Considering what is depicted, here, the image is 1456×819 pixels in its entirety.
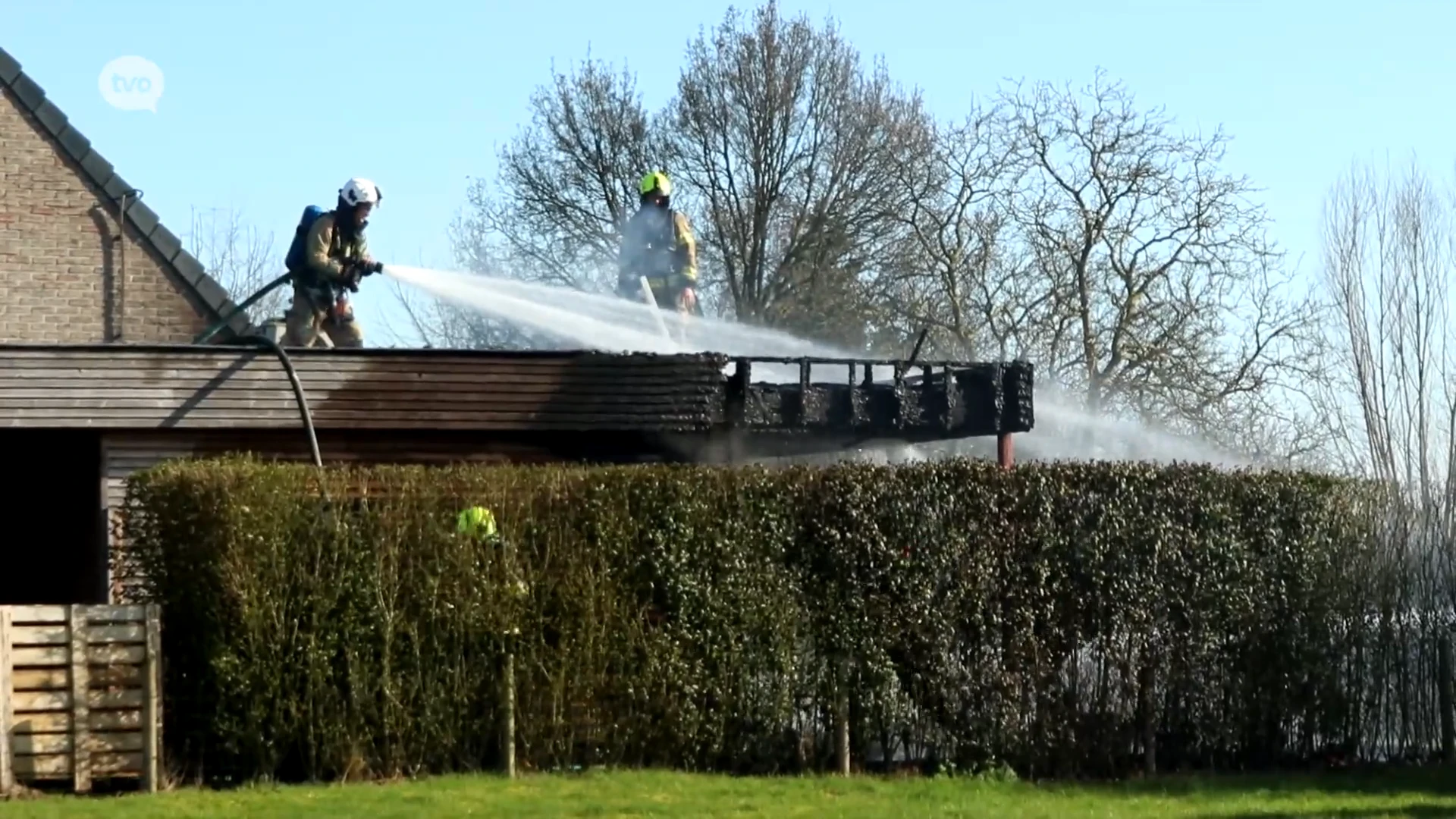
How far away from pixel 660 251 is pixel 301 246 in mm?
3419

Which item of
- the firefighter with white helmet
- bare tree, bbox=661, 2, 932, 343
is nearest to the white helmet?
the firefighter with white helmet

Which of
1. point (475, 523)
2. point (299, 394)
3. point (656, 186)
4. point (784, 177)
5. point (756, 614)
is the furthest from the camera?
point (784, 177)

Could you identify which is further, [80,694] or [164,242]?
[164,242]

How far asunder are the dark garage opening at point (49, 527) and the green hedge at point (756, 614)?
530 cm

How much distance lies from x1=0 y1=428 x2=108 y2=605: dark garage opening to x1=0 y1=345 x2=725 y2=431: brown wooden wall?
105 inches

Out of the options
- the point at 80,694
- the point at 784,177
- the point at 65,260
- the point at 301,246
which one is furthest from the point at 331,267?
the point at 784,177

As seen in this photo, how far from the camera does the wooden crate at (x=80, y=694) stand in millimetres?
12648

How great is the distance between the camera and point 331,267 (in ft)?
54.5

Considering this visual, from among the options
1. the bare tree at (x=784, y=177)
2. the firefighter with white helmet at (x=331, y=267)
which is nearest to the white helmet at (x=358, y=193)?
the firefighter with white helmet at (x=331, y=267)

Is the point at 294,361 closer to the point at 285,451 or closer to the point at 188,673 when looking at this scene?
the point at 285,451

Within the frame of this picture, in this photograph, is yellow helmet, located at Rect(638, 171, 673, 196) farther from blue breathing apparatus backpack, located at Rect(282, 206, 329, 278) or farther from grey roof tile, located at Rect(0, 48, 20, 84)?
grey roof tile, located at Rect(0, 48, 20, 84)

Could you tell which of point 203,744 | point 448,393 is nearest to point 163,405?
point 448,393

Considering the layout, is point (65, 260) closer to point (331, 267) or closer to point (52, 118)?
point (52, 118)

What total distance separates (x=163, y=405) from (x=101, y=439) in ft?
2.42
